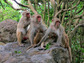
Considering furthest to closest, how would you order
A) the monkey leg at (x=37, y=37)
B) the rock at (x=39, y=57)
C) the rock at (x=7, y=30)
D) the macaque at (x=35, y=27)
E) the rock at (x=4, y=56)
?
1. the rock at (x=7, y=30)
2. the macaque at (x=35, y=27)
3. the monkey leg at (x=37, y=37)
4. the rock at (x=4, y=56)
5. the rock at (x=39, y=57)

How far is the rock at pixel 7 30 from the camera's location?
29.1 ft

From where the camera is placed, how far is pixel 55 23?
5.26 m

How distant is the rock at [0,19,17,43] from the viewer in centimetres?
888

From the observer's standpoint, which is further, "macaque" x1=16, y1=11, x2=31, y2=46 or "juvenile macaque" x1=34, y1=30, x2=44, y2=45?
"macaque" x1=16, y1=11, x2=31, y2=46

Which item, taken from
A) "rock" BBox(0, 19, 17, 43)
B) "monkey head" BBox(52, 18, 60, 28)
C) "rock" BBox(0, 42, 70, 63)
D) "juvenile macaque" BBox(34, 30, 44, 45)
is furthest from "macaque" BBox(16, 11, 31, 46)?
"rock" BBox(0, 19, 17, 43)

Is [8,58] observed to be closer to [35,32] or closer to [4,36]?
[35,32]

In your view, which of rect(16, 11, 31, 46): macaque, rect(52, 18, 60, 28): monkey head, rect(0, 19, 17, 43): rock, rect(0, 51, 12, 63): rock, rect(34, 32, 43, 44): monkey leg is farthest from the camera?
rect(0, 19, 17, 43): rock

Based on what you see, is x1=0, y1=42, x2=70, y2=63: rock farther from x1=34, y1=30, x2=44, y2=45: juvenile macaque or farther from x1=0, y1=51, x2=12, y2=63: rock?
x1=34, y1=30, x2=44, y2=45: juvenile macaque

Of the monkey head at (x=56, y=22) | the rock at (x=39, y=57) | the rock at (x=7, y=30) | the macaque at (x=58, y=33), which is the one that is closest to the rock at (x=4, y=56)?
the rock at (x=39, y=57)

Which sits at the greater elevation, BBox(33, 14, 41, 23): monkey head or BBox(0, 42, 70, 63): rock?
BBox(33, 14, 41, 23): monkey head

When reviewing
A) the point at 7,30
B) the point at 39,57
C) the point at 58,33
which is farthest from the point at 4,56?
the point at 7,30

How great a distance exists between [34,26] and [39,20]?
14.7 inches

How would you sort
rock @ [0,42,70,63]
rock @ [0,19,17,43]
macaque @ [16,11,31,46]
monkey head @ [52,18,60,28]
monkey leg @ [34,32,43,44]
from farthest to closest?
rock @ [0,19,17,43]
macaque @ [16,11,31,46]
monkey leg @ [34,32,43,44]
monkey head @ [52,18,60,28]
rock @ [0,42,70,63]

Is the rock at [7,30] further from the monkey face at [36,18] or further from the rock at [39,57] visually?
the rock at [39,57]
